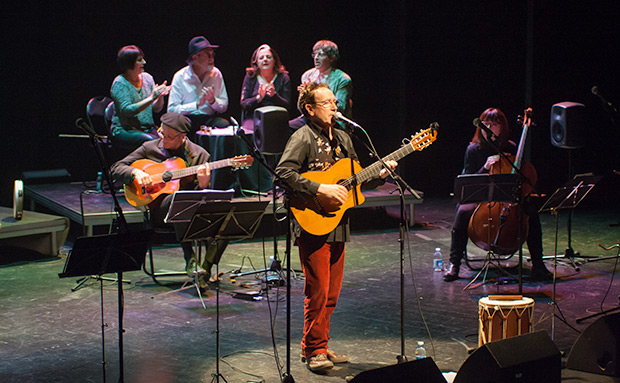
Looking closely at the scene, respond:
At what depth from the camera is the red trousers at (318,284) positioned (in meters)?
5.20

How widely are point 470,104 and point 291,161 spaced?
860cm

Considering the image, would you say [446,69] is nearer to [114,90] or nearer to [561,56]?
[561,56]

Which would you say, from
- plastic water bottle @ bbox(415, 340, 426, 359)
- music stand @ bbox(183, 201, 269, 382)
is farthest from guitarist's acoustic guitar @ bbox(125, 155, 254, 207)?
plastic water bottle @ bbox(415, 340, 426, 359)

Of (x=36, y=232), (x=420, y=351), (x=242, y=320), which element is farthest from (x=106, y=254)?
(x=36, y=232)

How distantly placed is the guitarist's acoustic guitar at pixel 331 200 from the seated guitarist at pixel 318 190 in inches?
1.6

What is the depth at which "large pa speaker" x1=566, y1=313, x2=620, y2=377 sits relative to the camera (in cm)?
467

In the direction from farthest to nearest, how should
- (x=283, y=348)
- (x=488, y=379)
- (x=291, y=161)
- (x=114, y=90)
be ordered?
(x=114, y=90), (x=283, y=348), (x=291, y=161), (x=488, y=379)

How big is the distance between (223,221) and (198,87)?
5294mm

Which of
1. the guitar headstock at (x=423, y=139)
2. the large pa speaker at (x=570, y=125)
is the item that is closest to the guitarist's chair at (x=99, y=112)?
the large pa speaker at (x=570, y=125)

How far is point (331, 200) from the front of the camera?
5.14m

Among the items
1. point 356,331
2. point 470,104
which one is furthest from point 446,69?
point 356,331

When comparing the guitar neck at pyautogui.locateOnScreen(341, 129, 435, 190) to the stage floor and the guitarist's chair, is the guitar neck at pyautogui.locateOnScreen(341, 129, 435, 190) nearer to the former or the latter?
the stage floor

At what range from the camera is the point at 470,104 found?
1316 centimetres

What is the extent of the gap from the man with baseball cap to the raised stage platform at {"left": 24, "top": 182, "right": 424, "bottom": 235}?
1.47m
